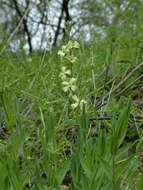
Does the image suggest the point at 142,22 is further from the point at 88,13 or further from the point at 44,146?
the point at 88,13

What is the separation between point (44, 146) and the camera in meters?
0.79

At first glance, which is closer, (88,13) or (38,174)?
(38,174)

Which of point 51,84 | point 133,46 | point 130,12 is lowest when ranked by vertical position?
point 51,84

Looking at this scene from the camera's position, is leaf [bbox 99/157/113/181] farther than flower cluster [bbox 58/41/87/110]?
No

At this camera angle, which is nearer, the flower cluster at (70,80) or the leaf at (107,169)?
the leaf at (107,169)

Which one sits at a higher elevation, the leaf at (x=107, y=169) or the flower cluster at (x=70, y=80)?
the flower cluster at (x=70, y=80)

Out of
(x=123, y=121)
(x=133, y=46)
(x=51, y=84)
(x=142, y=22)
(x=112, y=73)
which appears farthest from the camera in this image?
(x=133, y=46)

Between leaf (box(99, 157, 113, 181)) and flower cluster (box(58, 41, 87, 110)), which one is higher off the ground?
flower cluster (box(58, 41, 87, 110))

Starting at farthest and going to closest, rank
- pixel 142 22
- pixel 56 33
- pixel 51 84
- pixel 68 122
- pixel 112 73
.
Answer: pixel 56 33 → pixel 142 22 → pixel 112 73 → pixel 51 84 → pixel 68 122

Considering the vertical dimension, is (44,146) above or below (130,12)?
below

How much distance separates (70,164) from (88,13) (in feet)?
A: 26.5

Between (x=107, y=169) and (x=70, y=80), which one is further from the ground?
(x=70, y=80)

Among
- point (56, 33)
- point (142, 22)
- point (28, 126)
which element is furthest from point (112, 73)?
point (56, 33)

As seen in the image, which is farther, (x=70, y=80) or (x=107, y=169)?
(x=70, y=80)
